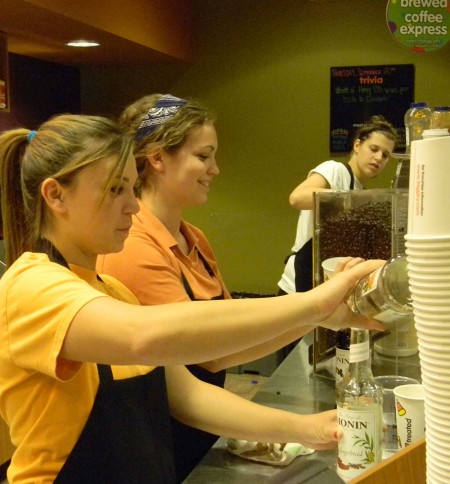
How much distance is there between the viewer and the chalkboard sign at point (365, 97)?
410 centimetres

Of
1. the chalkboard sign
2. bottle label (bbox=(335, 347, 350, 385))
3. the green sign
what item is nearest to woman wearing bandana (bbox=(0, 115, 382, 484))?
bottle label (bbox=(335, 347, 350, 385))

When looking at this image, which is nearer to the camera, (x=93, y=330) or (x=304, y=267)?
(x=93, y=330)

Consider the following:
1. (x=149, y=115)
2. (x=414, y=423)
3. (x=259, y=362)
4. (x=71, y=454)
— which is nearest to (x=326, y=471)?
(x=414, y=423)

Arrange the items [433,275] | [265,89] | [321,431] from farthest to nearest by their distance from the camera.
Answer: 1. [265,89]
2. [321,431]
3. [433,275]

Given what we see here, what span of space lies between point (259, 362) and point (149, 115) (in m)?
2.83

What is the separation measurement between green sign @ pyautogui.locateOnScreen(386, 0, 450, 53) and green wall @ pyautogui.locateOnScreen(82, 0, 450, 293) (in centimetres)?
96

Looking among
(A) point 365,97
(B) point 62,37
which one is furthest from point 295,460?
(A) point 365,97

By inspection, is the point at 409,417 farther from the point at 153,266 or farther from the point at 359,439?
the point at 153,266

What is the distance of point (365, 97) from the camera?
418 cm

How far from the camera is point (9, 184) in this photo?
114 cm

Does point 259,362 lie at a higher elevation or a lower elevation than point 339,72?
lower

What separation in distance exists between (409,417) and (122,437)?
469 millimetres

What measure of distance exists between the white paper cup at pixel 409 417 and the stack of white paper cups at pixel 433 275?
502 millimetres

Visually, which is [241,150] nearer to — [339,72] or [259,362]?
[339,72]
